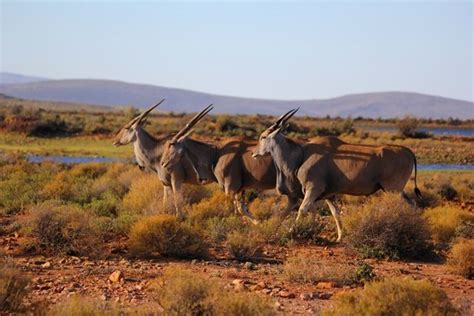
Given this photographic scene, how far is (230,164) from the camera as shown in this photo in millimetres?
15969

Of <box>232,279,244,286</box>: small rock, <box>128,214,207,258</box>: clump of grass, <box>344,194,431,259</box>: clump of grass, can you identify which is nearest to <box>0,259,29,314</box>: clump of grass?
<box>232,279,244,286</box>: small rock

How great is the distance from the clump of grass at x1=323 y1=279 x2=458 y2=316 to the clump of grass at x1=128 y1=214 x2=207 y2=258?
4.61m

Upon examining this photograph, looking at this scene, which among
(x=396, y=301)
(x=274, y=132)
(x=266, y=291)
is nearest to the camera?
(x=396, y=301)

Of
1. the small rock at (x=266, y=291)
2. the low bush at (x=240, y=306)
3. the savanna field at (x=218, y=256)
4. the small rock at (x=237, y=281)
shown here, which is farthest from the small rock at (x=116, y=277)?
the low bush at (x=240, y=306)

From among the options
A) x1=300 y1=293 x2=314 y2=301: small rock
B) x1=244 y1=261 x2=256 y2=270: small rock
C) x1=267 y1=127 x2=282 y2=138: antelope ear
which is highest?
x1=267 y1=127 x2=282 y2=138: antelope ear

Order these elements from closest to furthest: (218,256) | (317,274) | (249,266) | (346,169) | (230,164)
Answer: (317,274) < (249,266) < (218,256) < (346,169) < (230,164)

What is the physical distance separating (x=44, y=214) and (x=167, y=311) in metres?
5.39

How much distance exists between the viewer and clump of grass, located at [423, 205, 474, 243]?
15.1 metres

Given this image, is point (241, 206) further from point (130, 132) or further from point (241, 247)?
point (130, 132)

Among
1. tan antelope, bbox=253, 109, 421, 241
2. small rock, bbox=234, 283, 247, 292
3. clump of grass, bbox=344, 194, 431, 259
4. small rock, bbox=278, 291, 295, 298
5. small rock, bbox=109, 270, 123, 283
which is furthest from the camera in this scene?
tan antelope, bbox=253, 109, 421, 241

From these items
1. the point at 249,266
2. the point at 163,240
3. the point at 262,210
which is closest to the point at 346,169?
the point at 262,210

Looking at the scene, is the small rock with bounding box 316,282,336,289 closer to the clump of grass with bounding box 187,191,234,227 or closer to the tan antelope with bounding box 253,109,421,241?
the tan antelope with bounding box 253,109,421,241

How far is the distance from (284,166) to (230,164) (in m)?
1.29

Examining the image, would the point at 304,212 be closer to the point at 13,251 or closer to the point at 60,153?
the point at 13,251
